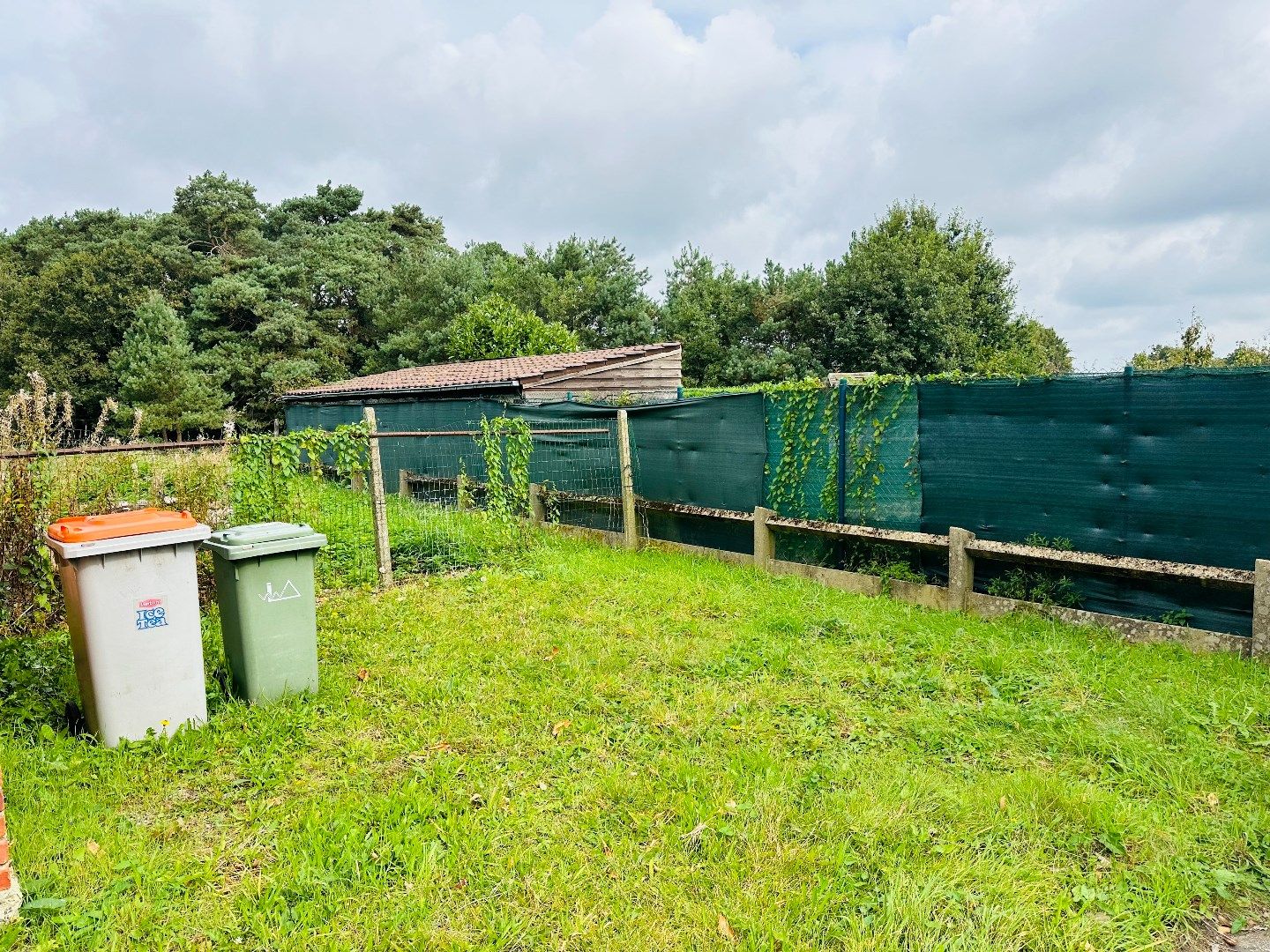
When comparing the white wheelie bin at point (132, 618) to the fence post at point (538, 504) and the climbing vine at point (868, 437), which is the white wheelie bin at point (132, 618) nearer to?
the climbing vine at point (868, 437)

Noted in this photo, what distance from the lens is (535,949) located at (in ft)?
7.07

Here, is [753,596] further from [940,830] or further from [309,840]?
[309,840]

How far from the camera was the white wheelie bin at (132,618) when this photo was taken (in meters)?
3.18

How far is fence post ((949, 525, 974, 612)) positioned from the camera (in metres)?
5.29

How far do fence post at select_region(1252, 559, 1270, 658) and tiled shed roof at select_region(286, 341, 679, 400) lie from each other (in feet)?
30.9

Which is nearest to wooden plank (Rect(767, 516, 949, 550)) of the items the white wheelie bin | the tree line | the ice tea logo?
the white wheelie bin

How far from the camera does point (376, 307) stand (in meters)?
30.2

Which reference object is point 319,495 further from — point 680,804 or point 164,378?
point 164,378

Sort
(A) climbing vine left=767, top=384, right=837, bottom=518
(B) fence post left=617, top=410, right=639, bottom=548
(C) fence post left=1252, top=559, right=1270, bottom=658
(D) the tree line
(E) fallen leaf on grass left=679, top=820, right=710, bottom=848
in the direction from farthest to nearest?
1. (D) the tree line
2. (B) fence post left=617, top=410, right=639, bottom=548
3. (A) climbing vine left=767, top=384, right=837, bottom=518
4. (C) fence post left=1252, top=559, right=1270, bottom=658
5. (E) fallen leaf on grass left=679, top=820, right=710, bottom=848

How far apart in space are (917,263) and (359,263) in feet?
76.8

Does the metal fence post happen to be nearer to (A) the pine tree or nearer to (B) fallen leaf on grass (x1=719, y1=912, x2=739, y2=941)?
(B) fallen leaf on grass (x1=719, y1=912, x2=739, y2=941)

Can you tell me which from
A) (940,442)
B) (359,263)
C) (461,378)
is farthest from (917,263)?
(940,442)

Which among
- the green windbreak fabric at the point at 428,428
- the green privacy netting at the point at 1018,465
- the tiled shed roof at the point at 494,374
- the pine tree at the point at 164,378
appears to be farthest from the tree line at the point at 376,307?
the green privacy netting at the point at 1018,465

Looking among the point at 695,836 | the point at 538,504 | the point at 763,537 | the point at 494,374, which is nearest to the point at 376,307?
the point at 494,374
